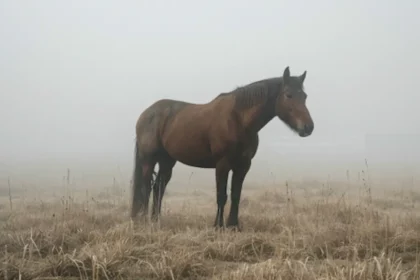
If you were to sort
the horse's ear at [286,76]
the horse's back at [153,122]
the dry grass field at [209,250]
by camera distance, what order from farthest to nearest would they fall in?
the horse's back at [153,122] → the horse's ear at [286,76] → the dry grass field at [209,250]

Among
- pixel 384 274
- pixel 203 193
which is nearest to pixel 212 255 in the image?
pixel 384 274

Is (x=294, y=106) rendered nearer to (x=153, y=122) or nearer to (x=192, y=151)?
(x=192, y=151)

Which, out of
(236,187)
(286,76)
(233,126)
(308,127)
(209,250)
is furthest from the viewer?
(236,187)

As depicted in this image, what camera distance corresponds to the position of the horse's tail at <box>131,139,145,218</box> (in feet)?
22.2

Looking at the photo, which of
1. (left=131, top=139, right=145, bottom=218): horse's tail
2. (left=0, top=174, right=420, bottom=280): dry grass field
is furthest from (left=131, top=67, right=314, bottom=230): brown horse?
(left=0, top=174, right=420, bottom=280): dry grass field

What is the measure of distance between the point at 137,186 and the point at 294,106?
3427 mm

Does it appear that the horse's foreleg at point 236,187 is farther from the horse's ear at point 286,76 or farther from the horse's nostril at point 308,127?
the horse's ear at point 286,76

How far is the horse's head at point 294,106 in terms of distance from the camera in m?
5.17

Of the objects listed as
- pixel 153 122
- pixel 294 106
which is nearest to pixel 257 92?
pixel 294 106

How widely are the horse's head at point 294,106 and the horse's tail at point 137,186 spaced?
9.91 feet

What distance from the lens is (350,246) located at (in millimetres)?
3961

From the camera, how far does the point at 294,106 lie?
5254 millimetres

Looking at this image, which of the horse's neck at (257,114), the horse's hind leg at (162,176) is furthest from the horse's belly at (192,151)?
the horse's neck at (257,114)

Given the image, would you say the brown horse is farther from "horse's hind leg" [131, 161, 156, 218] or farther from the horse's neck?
"horse's hind leg" [131, 161, 156, 218]
